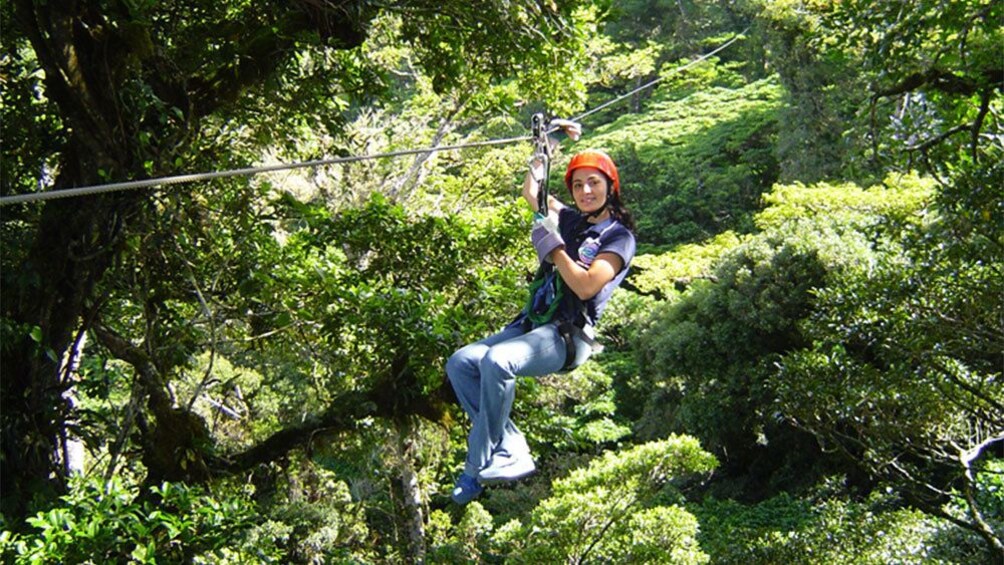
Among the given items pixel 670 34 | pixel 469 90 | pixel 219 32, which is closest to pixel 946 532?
pixel 469 90

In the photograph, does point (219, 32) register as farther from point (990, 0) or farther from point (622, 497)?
point (622, 497)

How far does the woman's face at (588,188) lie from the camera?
2.69 metres

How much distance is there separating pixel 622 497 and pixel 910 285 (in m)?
2.93

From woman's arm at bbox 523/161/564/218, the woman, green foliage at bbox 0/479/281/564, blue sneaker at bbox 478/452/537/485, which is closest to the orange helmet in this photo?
the woman

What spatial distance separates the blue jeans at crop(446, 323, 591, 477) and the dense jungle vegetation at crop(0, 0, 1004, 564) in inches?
32.8

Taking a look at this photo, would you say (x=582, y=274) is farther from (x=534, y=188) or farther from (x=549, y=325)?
(x=534, y=188)

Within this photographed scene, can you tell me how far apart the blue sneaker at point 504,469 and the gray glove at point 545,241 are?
1.80 ft

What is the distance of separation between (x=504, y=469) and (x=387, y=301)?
1.69 metres

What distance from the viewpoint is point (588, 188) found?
2.70 meters

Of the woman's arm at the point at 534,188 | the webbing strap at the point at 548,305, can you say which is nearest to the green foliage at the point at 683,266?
the woman's arm at the point at 534,188

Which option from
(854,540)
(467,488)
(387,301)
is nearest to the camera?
(467,488)

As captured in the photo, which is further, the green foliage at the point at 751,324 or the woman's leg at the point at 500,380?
the green foliage at the point at 751,324

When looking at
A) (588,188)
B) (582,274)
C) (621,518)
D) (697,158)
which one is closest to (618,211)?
(588,188)

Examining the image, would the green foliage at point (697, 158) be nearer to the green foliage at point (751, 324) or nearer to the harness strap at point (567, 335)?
the green foliage at point (751, 324)
